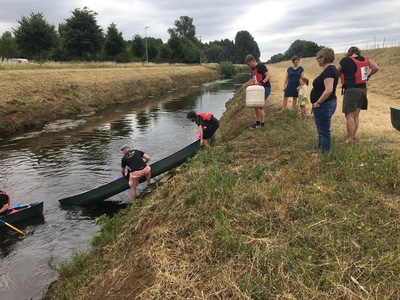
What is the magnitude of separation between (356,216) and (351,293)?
128 cm

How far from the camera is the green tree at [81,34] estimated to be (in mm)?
40875

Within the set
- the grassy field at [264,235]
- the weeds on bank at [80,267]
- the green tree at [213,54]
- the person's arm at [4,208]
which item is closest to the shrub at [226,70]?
the green tree at [213,54]

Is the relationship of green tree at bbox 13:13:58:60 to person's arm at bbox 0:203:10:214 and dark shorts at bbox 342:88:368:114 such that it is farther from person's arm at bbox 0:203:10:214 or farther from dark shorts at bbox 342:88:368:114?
dark shorts at bbox 342:88:368:114

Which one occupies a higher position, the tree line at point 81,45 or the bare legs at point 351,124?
the tree line at point 81,45

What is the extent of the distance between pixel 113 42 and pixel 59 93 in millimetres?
29578

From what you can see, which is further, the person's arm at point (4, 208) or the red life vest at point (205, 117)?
the red life vest at point (205, 117)

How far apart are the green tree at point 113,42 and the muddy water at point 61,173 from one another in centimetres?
3031

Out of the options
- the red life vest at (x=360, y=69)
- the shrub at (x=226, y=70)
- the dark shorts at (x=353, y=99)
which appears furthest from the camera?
the shrub at (x=226, y=70)

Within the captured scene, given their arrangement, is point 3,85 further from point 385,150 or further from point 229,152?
point 385,150

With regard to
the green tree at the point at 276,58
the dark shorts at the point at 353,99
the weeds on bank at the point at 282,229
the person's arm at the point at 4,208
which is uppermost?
the green tree at the point at 276,58

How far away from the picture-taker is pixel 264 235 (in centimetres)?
421

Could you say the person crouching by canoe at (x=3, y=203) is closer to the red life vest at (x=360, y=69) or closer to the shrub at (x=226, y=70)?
the red life vest at (x=360, y=69)

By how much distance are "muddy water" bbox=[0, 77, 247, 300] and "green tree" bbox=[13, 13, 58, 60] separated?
64.1ft

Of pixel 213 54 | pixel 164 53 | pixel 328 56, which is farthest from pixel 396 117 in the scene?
pixel 213 54
